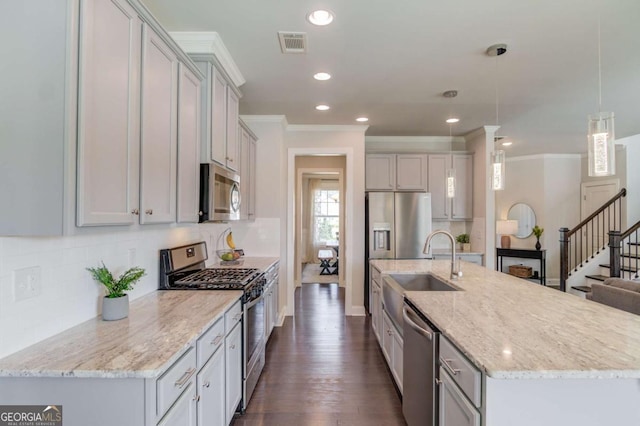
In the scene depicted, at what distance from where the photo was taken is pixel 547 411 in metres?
1.17

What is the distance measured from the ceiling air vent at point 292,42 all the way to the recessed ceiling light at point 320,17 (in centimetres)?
18

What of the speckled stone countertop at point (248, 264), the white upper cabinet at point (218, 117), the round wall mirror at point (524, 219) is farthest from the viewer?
the round wall mirror at point (524, 219)

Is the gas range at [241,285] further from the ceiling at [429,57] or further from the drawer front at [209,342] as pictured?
the ceiling at [429,57]

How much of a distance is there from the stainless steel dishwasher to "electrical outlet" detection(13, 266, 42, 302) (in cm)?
173

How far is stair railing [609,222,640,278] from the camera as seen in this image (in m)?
4.61

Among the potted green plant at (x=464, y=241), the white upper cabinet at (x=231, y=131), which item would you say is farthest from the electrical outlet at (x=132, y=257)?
the potted green plant at (x=464, y=241)

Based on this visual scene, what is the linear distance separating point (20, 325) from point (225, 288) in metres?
1.15

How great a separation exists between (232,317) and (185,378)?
71 cm

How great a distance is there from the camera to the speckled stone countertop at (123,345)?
1.12 metres

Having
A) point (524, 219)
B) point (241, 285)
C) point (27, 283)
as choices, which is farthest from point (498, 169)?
point (524, 219)

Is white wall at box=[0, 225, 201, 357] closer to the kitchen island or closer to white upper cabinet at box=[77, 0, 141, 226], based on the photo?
white upper cabinet at box=[77, 0, 141, 226]

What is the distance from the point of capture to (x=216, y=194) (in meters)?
2.46

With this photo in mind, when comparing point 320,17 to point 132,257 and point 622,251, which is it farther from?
point 622,251

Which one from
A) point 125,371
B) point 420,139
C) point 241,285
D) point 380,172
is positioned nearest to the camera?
point 125,371
